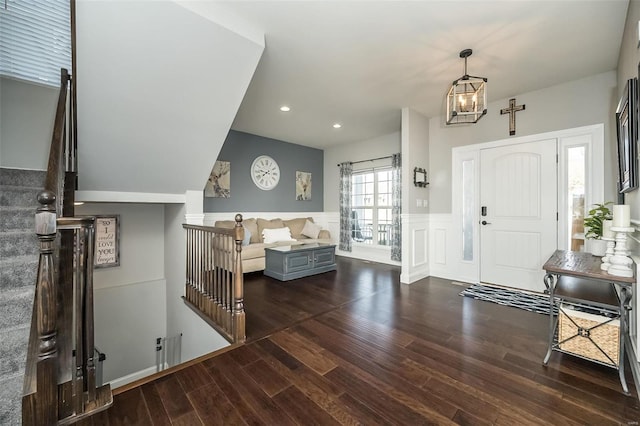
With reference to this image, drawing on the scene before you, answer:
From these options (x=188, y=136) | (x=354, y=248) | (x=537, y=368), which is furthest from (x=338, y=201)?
(x=537, y=368)

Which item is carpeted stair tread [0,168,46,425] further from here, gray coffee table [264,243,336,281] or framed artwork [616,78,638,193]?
framed artwork [616,78,638,193]

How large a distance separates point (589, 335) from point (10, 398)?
3665 mm

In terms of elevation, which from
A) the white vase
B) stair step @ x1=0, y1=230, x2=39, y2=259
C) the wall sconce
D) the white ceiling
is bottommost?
the white vase

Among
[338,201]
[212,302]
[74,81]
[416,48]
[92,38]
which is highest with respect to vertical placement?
[416,48]

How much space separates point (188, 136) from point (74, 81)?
0.95 metres

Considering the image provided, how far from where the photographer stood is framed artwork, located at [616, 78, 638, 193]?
194 centimetres

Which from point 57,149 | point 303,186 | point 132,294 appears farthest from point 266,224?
point 57,149

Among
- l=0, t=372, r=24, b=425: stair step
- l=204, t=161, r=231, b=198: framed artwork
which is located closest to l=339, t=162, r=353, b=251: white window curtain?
l=204, t=161, r=231, b=198: framed artwork

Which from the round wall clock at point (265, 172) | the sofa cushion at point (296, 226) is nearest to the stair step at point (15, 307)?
the round wall clock at point (265, 172)

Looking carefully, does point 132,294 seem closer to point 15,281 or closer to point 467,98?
point 15,281

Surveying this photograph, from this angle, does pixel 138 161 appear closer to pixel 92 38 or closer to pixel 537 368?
pixel 92 38

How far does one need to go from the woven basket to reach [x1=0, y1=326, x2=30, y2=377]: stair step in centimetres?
362

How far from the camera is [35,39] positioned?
2.52 meters

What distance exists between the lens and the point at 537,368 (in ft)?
6.33
